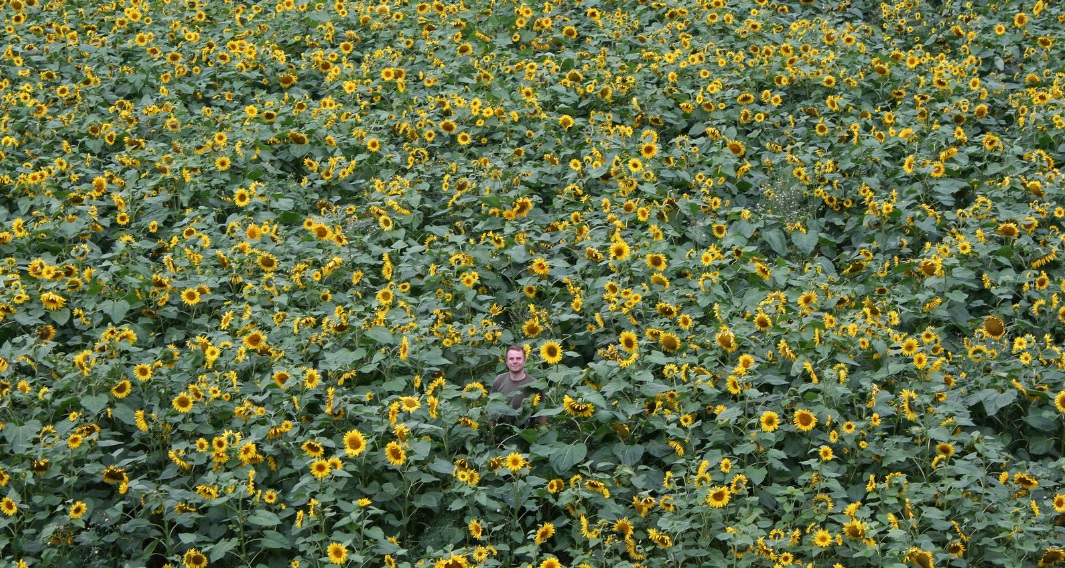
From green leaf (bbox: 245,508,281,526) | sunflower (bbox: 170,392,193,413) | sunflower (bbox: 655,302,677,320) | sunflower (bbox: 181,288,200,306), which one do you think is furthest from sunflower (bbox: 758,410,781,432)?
sunflower (bbox: 181,288,200,306)

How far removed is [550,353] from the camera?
198 inches

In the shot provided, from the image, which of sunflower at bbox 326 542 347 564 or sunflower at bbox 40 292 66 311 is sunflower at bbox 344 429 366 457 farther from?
sunflower at bbox 40 292 66 311

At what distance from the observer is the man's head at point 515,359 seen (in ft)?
16.3

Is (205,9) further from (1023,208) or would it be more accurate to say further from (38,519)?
A: (1023,208)

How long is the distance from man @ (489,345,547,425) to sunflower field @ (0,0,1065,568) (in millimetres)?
77

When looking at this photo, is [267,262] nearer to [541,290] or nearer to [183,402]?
[183,402]

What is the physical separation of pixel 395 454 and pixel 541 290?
1.72 metres

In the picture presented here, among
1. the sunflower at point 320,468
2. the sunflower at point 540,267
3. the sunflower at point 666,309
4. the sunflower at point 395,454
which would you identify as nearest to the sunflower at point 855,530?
the sunflower at point 666,309

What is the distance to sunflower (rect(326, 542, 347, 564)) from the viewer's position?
13.5 ft

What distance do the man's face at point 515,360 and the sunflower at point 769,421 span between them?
45.1 inches

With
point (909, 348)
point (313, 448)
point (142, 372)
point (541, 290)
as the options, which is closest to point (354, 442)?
point (313, 448)

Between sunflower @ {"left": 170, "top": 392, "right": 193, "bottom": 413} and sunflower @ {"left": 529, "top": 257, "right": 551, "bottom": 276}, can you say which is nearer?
sunflower @ {"left": 170, "top": 392, "right": 193, "bottom": 413}

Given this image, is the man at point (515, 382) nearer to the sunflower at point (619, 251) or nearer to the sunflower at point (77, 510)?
the sunflower at point (619, 251)

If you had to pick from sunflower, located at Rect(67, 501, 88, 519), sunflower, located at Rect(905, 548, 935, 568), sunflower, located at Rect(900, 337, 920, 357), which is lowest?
sunflower, located at Rect(67, 501, 88, 519)
